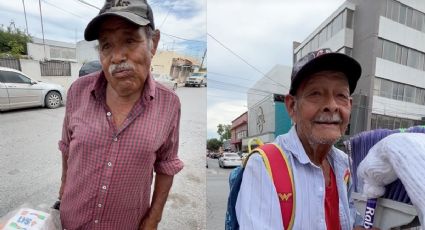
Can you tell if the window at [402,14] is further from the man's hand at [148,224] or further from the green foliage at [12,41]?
the green foliage at [12,41]

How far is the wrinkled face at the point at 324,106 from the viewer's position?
0.82m

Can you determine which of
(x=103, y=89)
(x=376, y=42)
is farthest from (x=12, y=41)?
(x=376, y=42)

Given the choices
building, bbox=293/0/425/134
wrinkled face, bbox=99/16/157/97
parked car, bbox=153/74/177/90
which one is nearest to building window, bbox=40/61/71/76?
parked car, bbox=153/74/177/90

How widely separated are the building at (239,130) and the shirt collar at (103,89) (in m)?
0.57

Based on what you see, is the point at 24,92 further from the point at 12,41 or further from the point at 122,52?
the point at 122,52

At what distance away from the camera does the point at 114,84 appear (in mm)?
988

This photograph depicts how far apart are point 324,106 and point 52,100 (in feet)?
5.52

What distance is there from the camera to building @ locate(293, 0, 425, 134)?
154 centimetres

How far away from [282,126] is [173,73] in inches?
31.6

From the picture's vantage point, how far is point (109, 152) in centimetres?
99

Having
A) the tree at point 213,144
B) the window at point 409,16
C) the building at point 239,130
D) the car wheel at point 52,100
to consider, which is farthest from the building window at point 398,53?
the car wheel at point 52,100

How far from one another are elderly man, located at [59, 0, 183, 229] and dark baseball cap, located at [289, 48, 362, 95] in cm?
49

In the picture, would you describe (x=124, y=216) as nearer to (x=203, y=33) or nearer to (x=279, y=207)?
(x=279, y=207)

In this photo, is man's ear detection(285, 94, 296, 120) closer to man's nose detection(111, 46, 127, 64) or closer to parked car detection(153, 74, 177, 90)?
man's nose detection(111, 46, 127, 64)
